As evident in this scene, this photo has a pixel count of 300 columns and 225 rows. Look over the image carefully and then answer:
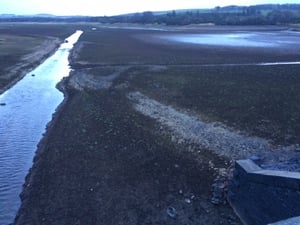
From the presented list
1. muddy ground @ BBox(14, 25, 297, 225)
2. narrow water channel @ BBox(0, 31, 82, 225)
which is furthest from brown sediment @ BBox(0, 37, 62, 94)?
muddy ground @ BBox(14, 25, 297, 225)

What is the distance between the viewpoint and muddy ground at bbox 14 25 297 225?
15.5 metres

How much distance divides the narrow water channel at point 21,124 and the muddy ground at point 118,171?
62cm

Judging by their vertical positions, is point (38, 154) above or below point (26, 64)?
above

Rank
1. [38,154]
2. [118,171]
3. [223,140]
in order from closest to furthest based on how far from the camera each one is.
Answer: [118,171]
[223,140]
[38,154]

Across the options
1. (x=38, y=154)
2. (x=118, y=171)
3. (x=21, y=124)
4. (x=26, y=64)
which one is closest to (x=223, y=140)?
(x=118, y=171)

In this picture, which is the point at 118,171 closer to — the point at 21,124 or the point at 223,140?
the point at 223,140

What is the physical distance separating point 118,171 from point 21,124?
1160cm

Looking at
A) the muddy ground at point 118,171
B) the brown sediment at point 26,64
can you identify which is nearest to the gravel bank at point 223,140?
the muddy ground at point 118,171

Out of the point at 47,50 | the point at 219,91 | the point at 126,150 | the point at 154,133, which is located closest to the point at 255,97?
the point at 219,91

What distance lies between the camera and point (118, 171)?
19000 mm

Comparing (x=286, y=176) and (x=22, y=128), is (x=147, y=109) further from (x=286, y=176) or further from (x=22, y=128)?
(x=286, y=176)

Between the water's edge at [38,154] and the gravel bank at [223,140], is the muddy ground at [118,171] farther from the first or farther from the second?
the gravel bank at [223,140]

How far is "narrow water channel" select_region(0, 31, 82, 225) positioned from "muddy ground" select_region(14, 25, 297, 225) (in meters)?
0.62

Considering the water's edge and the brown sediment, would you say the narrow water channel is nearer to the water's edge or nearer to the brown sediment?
the water's edge
